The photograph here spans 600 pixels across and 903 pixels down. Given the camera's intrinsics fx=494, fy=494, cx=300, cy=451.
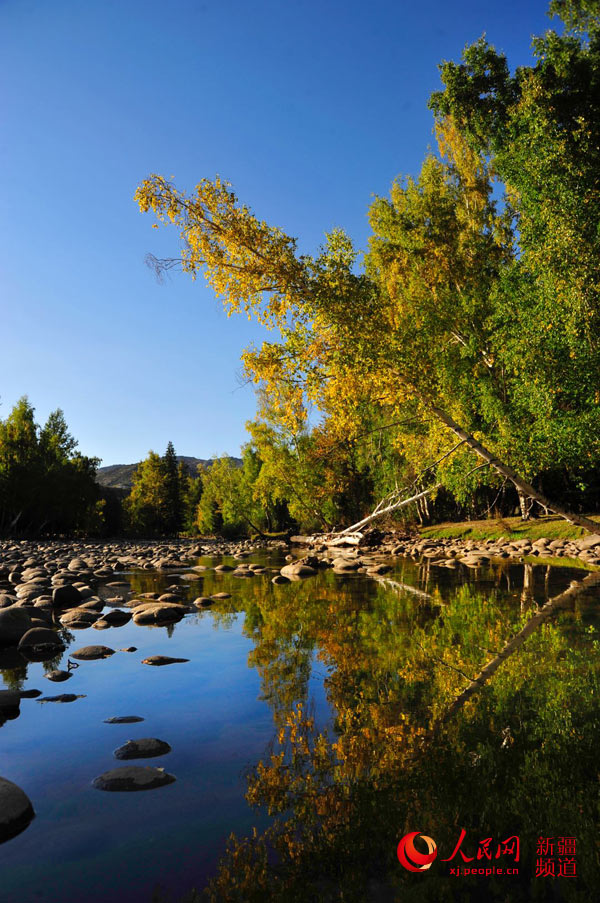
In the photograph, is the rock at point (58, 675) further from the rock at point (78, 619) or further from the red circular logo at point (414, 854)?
the red circular logo at point (414, 854)

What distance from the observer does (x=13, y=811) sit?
274 centimetres

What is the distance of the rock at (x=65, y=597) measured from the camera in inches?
417

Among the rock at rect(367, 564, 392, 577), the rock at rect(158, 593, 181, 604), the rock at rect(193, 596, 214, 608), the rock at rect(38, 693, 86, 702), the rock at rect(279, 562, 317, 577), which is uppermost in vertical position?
the rock at rect(38, 693, 86, 702)

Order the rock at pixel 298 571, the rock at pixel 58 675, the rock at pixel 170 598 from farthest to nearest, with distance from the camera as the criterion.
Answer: the rock at pixel 298 571 < the rock at pixel 170 598 < the rock at pixel 58 675

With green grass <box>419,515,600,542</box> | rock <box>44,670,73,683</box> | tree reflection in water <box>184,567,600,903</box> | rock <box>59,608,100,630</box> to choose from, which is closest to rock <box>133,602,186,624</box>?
rock <box>59,608,100,630</box>

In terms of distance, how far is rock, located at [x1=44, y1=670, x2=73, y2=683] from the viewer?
18.5 ft

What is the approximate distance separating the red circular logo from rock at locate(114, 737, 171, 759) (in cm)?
197

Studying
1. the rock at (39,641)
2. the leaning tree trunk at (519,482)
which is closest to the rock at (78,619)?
the rock at (39,641)

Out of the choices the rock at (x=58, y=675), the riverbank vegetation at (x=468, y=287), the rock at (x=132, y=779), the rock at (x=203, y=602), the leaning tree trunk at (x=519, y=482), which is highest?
the riverbank vegetation at (x=468, y=287)

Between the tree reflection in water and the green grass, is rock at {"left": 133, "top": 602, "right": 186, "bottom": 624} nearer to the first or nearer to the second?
the tree reflection in water

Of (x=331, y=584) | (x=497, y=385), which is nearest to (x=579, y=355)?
(x=497, y=385)

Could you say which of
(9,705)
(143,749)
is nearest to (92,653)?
(9,705)

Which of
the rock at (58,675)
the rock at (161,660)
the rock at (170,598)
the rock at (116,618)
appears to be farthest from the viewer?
the rock at (170,598)

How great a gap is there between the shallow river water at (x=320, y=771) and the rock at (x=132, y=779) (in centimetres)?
7
